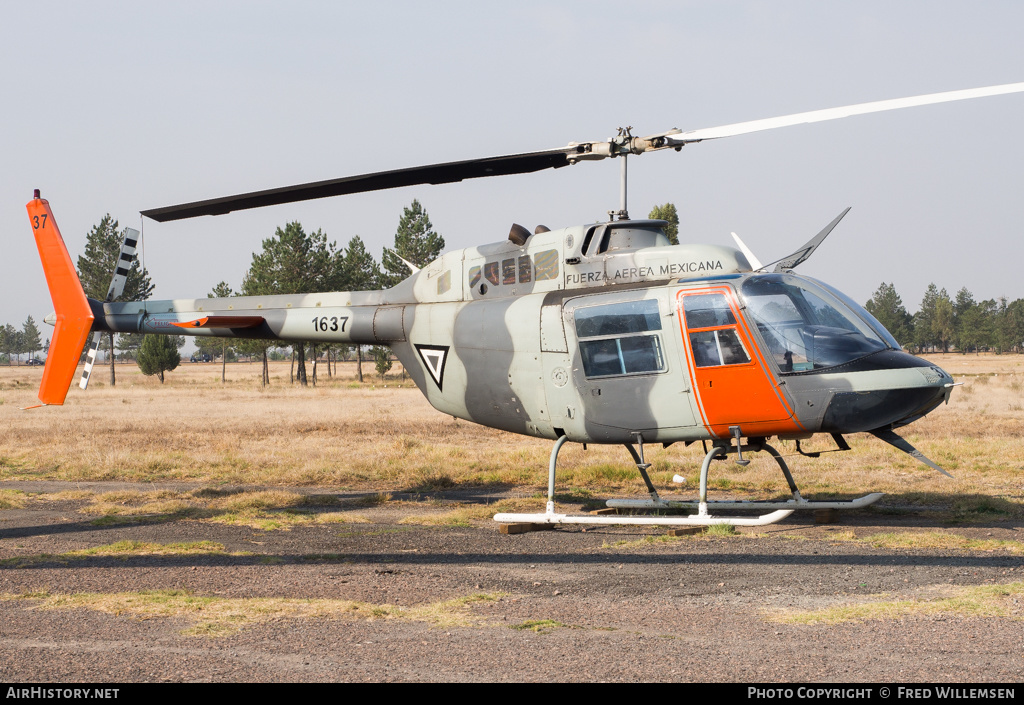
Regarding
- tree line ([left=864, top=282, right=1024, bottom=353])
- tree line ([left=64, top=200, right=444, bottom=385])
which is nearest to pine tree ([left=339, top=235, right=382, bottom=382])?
tree line ([left=64, top=200, right=444, bottom=385])

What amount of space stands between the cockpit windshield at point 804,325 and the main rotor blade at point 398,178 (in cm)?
301

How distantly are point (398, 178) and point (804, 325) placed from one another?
205 inches

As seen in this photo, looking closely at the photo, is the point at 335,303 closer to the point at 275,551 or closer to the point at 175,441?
the point at 275,551

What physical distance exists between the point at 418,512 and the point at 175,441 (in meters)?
13.0

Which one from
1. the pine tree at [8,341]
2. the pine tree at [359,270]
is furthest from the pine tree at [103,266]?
the pine tree at [8,341]

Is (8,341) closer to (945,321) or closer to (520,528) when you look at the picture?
(945,321)

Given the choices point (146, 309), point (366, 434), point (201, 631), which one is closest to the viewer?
point (201, 631)

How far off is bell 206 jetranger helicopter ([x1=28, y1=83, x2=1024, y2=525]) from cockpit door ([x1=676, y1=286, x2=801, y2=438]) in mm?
17

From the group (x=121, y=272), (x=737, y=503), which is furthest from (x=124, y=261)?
(x=737, y=503)

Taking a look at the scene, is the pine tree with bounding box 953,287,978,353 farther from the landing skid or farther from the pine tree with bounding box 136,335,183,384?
the landing skid

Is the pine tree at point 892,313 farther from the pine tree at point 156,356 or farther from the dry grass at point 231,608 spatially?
the dry grass at point 231,608

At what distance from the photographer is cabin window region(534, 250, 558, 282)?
38.8 ft
